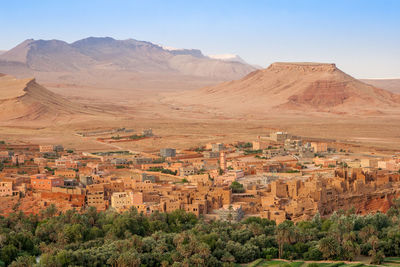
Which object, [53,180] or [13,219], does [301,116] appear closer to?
[53,180]

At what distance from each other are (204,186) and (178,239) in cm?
850

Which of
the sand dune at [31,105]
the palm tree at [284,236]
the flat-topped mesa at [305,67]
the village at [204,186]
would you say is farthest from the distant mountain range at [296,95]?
the palm tree at [284,236]

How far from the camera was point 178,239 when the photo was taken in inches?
1000

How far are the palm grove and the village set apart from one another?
2070mm

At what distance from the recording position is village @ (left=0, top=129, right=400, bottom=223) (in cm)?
3195

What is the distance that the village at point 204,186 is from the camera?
3195 centimetres

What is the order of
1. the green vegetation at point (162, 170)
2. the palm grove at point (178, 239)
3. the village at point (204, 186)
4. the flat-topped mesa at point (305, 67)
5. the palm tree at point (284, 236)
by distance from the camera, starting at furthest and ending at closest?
the flat-topped mesa at point (305, 67)
the green vegetation at point (162, 170)
the village at point (204, 186)
the palm tree at point (284, 236)
the palm grove at point (178, 239)

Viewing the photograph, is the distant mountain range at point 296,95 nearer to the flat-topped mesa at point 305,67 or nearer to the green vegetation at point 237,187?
the flat-topped mesa at point 305,67

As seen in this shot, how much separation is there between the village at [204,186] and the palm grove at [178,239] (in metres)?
2.07

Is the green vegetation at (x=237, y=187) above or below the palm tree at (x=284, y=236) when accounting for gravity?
above

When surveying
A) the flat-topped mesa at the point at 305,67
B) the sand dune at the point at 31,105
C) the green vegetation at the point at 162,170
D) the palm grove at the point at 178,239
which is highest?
the flat-topped mesa at the point at 305,67

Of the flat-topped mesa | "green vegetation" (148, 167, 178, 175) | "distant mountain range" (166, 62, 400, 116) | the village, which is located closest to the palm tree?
the village

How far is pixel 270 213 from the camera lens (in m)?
30.7

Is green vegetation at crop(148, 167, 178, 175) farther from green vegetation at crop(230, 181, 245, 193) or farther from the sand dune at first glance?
the sand dune
